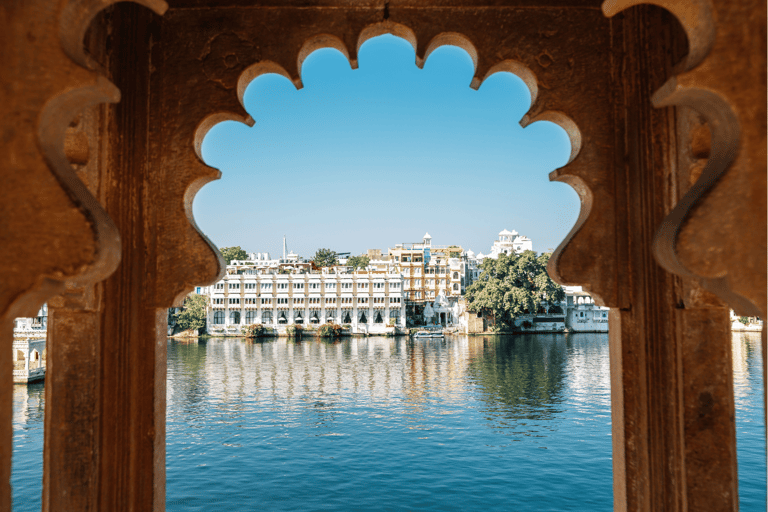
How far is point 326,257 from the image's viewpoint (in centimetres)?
6391

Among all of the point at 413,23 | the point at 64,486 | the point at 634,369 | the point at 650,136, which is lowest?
the point at 64,486

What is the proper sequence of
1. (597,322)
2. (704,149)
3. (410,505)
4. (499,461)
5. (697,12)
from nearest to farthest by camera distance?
(697,12)
(704,149)
(410,505)
(499,461)
(597,322)

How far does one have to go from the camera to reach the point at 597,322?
4872 centimetres

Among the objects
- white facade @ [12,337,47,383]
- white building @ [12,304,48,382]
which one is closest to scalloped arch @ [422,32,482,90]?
white building @ [12,304,48,382]

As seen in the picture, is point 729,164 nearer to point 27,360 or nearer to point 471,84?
Result: point 471,84

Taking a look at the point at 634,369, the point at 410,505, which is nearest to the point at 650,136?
the point at 634,369

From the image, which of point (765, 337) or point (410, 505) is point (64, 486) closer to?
point (765, 337)

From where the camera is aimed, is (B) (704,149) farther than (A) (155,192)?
No

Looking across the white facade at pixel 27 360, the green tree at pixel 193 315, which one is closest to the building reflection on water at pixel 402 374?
the white facade at pixel 27 360

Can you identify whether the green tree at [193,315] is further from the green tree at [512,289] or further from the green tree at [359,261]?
the green tree at [512,289]

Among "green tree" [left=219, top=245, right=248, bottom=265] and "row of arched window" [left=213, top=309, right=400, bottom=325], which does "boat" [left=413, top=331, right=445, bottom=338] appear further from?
"green tree" [left=219, top=245, right=248, bottom=265]

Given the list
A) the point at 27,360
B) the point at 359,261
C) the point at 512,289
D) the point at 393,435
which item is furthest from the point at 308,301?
the point at 393,435

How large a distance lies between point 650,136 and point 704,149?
0.22 m

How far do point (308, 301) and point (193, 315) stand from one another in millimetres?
10587
